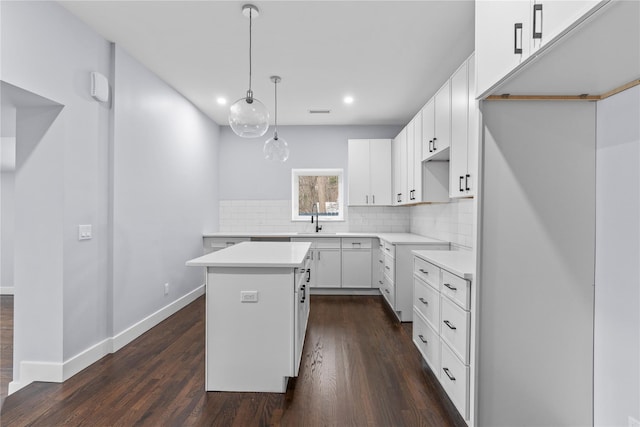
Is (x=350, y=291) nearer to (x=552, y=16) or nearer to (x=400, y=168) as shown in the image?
(x=400, y=168)

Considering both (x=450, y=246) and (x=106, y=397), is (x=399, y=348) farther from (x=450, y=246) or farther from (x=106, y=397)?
(x=106, y=397)

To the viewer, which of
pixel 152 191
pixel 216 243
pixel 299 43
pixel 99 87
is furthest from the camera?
pixel 216 243

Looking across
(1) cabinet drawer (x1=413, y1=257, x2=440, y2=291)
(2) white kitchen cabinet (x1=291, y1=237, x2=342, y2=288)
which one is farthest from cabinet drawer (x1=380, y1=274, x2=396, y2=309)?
(1) cabinet drawer (x1=413, y1=257, x2=440, y2=291)

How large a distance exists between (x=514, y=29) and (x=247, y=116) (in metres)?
1.69

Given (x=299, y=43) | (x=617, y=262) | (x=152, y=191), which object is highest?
(x=299, y=43)

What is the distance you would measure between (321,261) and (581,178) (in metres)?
3.62

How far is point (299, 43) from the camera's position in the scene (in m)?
2.89

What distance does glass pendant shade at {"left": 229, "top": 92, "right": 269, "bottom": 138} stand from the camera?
2.38 m

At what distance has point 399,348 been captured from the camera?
9.78ft

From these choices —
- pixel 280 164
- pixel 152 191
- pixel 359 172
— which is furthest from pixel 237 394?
pixel 280 164

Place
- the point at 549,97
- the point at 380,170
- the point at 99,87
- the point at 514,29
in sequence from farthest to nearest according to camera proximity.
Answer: the point at 380,170 → the point at 99,87 → the point at 549,97 → the point at 514,29

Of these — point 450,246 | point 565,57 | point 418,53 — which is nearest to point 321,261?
point 450,246

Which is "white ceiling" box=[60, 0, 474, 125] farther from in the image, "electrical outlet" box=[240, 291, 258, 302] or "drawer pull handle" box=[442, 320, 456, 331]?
"drawer pull handle" box=[442, 320, 456, 331]

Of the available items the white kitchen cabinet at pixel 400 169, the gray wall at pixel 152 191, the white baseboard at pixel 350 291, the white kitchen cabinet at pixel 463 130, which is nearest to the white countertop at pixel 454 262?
the white kitchen cabinet at pixel 463 130
